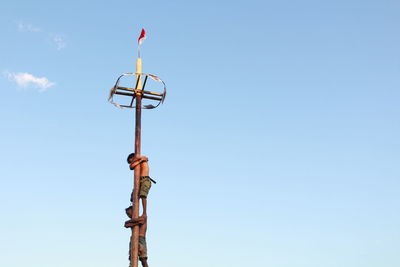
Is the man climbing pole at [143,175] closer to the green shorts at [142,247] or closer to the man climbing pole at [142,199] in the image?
the man climbing pole at [142,199]

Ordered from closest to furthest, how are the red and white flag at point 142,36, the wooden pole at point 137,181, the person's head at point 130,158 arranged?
the wooden pole at point 137,181 → the person's head at point 130,158 → the red and white flag at point 142,36

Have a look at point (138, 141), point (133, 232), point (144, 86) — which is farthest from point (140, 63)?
point (133, 232)

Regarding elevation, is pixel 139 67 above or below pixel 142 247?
above

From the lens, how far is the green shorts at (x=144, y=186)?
14.4m

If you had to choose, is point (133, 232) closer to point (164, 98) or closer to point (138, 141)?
point (138, 141)

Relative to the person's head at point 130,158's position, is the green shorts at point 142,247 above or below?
below

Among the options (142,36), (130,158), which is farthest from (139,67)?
(130,158)

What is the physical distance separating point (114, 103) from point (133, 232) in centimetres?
335

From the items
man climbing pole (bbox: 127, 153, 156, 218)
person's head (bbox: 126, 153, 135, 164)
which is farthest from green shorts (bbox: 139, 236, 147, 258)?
person's head (bbox: 126, 153, 135, 164)

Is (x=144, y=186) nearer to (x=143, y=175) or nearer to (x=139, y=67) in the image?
(x=143, y=175)

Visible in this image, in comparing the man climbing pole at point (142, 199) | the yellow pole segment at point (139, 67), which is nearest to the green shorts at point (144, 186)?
the man climbing pole at point (142, 199)

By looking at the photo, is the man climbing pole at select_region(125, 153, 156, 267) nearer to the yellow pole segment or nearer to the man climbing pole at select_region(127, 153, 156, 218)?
the man climbing pole at select_region(127, 153, 156, 218)

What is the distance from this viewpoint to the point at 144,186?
14.5 meters

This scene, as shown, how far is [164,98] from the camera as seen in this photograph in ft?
50.1
